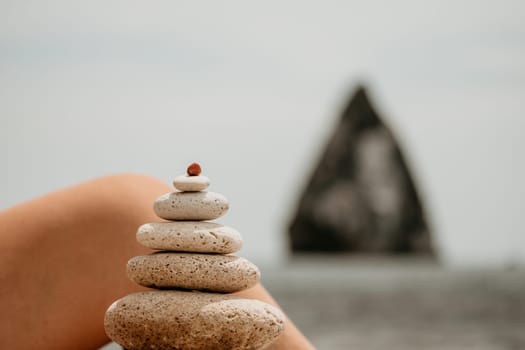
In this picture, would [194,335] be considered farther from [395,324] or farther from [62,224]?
[395,324]

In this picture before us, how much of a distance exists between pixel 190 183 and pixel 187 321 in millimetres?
653

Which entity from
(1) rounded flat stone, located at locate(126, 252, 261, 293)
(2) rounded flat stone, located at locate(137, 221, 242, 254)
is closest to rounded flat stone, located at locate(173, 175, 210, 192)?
(2) rounded flat stone, located at locate(137, 221, 242, 254)

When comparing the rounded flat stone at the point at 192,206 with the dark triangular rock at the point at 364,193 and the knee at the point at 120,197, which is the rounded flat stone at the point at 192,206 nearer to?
the knee at the point at 120,197

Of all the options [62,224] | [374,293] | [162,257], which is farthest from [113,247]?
[374,293]

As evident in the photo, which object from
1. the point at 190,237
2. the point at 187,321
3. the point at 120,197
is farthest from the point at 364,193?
the point at 187,321

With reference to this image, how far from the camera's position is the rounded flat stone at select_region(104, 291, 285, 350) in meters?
3.79

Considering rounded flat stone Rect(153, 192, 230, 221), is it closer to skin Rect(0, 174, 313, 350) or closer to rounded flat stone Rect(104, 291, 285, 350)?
rounded flat stone Rect(104, 291, 285, 350)

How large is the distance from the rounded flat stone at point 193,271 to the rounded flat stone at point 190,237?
0.04 metres

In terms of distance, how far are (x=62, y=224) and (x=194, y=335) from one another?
1180 mm

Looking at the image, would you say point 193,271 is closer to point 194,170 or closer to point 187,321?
point 187,321

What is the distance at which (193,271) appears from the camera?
389 centimetres

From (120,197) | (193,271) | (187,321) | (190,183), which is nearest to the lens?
(187,321)

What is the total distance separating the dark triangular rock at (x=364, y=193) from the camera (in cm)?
5438

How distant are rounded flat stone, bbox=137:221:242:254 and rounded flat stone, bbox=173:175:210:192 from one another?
0.54ft
